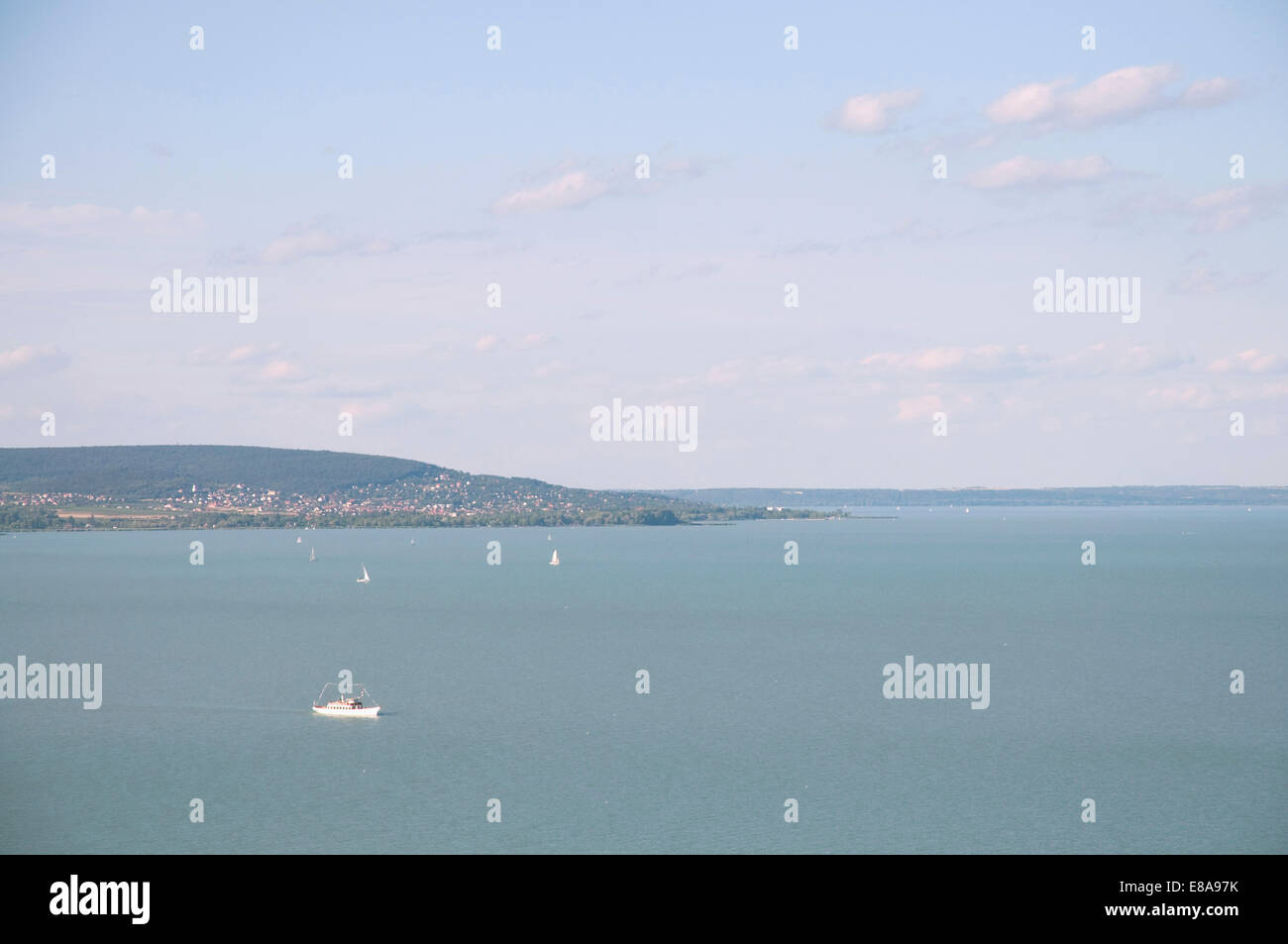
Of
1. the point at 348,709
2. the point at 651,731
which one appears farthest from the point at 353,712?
the point at 651,731

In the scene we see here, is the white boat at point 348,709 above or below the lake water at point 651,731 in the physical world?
above

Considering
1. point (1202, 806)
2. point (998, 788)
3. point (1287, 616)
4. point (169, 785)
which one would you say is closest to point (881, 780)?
point (998, 788)

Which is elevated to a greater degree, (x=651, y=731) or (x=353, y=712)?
(x=353, y=712)

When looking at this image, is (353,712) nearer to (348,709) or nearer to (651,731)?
(348,709)

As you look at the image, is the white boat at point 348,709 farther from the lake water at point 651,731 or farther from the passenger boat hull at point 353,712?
the lake water at point 651,731

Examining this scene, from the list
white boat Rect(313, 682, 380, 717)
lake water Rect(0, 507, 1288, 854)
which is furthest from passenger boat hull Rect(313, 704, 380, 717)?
lake water Rect(0, 507, 1288, 854)

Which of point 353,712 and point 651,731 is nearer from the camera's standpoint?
point 651,731

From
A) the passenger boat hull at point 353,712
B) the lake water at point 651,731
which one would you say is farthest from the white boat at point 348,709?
the lake water at point 651,731
